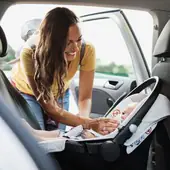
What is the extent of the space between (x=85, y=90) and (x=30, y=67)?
389mm

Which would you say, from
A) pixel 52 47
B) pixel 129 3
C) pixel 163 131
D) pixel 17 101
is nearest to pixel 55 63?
pixel 52 47

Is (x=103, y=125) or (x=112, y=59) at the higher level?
(x=103, y=125)

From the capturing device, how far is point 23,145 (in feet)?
3.20

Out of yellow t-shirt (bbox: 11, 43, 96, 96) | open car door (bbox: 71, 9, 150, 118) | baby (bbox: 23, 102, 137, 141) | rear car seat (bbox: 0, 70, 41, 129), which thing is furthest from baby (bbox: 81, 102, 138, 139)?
open car door (bbox: 71, 9, 150, 118)

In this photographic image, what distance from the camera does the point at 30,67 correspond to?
242 centimetres

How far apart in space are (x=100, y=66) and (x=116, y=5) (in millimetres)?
1587

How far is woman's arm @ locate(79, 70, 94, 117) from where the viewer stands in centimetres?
262

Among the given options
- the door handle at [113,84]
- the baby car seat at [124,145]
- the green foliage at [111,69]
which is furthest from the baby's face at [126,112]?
the green foliage at [111,69]

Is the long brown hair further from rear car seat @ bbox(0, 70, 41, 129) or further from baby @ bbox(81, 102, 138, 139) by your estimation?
baby @ bbox(81, 102, 138, 139)

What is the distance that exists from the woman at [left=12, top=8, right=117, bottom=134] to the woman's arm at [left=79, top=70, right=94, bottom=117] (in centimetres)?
8

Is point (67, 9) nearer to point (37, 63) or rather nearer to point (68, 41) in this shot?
point (68, 41)

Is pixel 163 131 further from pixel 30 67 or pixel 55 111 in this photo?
pixel 30 67

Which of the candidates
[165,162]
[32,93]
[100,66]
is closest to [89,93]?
[32,93]

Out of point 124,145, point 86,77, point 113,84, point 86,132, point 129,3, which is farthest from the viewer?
point 113,84
